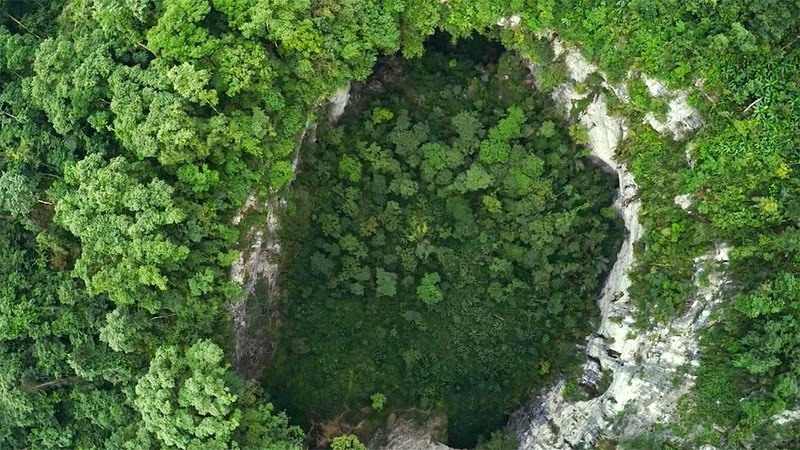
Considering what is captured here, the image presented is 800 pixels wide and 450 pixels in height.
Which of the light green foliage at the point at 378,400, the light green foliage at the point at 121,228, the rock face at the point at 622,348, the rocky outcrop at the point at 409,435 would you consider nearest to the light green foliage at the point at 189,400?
the light green foliage at the point at 121,228

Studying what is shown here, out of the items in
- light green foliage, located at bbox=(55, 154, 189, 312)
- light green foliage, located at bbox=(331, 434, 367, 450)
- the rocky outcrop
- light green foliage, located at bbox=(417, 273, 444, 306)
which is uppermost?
light green foliage, located at bbox=(55, 154, 189, 312)

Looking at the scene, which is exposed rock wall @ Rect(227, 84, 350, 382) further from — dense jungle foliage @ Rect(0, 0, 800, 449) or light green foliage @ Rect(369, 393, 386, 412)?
light green foliage @ Rect(369, 393, 386, 412)

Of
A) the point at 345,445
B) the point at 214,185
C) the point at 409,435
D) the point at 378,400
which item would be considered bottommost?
the point at 409,435

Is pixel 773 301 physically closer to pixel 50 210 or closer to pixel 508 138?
pixel 508 138

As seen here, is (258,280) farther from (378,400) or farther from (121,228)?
(378,400)

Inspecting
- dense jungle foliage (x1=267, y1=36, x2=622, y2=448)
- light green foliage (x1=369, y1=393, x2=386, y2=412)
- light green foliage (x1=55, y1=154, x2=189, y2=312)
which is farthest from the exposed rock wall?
light green foliage (x1=369, y1=393, x2=386, y2=412)

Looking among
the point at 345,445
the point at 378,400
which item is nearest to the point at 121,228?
the point at 345,445
